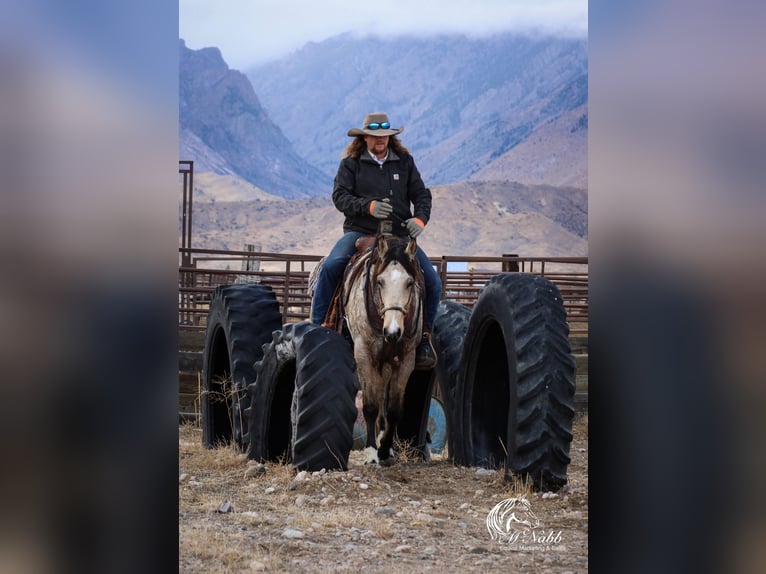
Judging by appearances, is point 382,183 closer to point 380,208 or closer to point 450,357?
point 380,208

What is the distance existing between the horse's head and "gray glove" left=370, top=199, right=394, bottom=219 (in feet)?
0.51

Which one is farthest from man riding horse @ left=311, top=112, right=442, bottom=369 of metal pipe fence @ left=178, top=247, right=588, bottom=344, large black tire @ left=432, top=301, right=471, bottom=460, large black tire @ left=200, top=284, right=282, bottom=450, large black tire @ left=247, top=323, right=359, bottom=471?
metal pipe fence @ left=178, top=247, right=588, bottom=344

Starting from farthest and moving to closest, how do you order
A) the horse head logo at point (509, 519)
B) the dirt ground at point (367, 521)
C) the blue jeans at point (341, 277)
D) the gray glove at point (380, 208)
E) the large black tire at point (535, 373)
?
1. the blue jeans at point (341, 277)
2. the gray glove at point (380, 208)
3. the large black tire at point (535, 373)
4. the horse head logo at point (509, 519)
5. the dirt ground at point (367, 521)

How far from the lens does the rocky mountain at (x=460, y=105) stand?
956 cm

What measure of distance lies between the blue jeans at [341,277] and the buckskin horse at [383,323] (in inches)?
3.0

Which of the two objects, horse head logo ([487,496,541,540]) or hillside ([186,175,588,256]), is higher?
hillside ([186,175,588,256])

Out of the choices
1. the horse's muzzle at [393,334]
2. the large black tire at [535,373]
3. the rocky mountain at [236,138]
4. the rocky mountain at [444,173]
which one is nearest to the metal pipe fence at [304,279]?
the horse's muzzle at [393,334]

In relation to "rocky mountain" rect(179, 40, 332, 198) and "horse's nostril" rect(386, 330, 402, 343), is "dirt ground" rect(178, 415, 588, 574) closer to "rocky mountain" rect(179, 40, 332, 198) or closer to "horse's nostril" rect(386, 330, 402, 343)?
"horse's nostril" rect(386, 330, 402, 343)

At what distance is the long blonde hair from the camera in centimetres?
558

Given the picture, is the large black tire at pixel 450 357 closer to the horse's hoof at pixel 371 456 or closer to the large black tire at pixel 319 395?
the horse's hoof at pixel 371 456

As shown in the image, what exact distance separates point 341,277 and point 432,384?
1.06m

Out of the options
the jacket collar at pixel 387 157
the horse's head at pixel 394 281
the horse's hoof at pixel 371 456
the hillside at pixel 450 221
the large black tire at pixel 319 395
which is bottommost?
the horse's hoof at pixel 371 456
